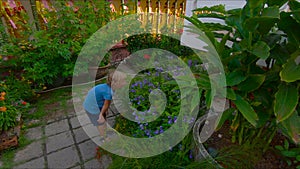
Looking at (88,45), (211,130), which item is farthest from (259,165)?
(88,45)

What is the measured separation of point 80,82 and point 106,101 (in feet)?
5.06

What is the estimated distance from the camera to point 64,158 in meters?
1.86

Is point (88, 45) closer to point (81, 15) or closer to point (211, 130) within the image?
point (81, 15)

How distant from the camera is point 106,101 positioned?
1804mm

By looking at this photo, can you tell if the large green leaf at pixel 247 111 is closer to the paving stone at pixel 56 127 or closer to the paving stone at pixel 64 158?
the paving stone at pixel 64 158

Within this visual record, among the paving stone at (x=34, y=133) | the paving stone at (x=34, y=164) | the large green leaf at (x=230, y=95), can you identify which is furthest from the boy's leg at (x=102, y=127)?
the large green leaf at (x=230, y=95)

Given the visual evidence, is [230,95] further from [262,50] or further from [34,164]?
[34,164]

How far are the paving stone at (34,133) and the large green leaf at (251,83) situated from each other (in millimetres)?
2024

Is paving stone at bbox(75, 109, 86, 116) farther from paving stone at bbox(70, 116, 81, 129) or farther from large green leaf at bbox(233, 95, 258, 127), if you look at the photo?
large green leaf at bbox(233, 95, 258, 127)

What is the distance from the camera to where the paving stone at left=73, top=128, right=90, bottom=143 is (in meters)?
2.08

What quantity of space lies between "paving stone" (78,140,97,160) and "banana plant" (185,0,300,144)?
1.25 metres

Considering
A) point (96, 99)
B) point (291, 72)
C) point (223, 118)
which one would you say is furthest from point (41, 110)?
point (291, 72)

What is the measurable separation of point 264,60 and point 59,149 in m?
1.89

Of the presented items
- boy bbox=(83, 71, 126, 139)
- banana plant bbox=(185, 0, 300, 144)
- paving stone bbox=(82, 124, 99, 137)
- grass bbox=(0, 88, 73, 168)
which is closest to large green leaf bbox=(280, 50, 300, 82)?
banana plant bbox=(185, 0, 300, 144)
